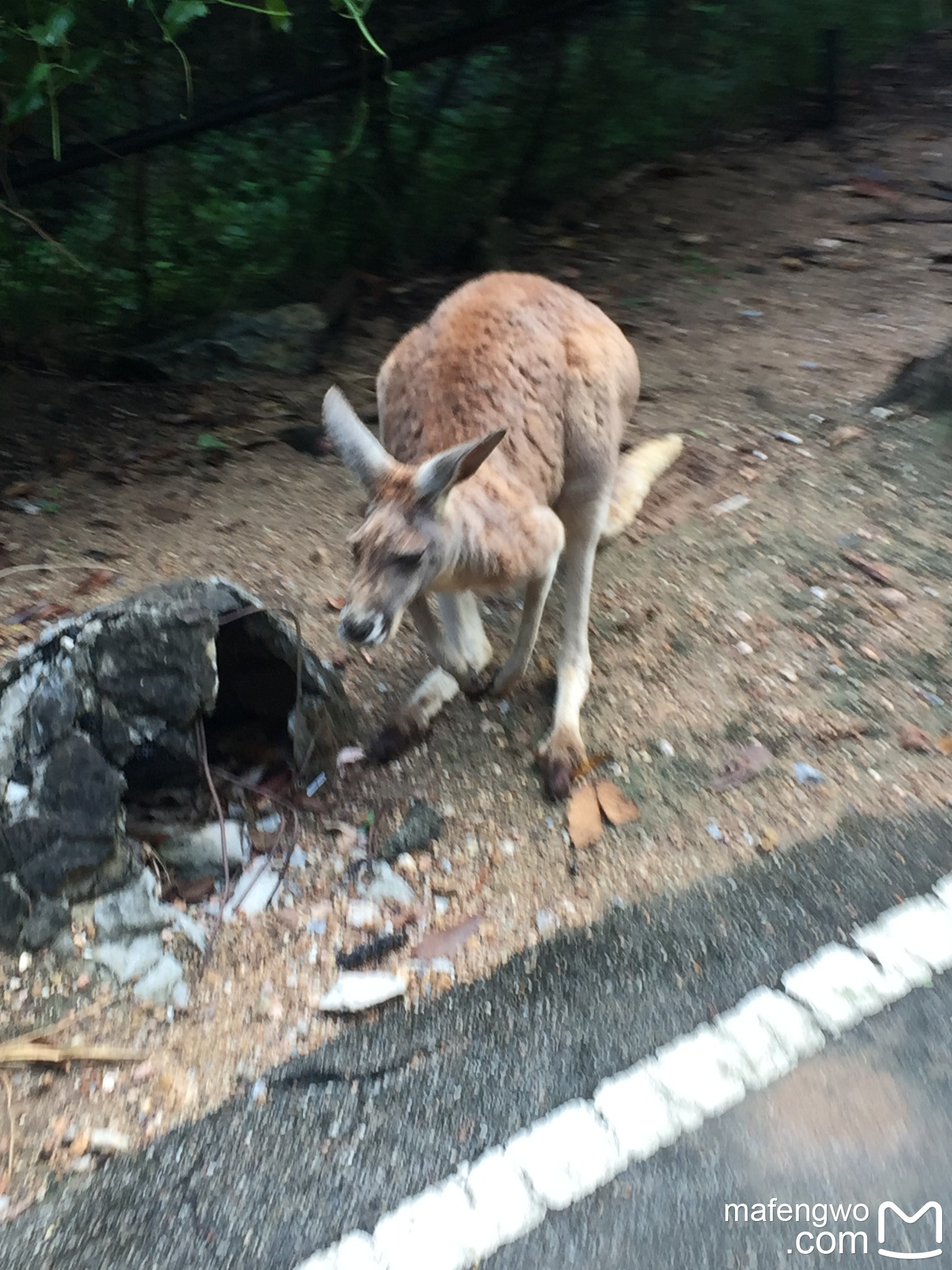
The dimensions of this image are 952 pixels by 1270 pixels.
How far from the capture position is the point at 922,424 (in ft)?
13.6

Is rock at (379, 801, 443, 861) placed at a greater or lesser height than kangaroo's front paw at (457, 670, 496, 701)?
lesser

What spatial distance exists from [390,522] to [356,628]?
0.28 meters

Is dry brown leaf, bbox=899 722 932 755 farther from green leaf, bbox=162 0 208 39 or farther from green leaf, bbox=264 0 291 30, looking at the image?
green leaf, bbox=162 0 208 39

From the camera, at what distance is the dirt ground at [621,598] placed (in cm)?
226

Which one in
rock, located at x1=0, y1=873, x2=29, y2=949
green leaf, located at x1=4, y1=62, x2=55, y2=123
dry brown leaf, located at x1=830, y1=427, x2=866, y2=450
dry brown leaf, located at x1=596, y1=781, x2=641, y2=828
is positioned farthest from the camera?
dry brown leaf, located at x1=830, y1=427, x2=866, y2=450

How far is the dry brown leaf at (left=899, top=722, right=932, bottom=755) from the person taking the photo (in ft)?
9.18

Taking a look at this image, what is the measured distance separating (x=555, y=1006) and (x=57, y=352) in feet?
14.6

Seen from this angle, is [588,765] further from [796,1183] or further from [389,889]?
[796,1183]

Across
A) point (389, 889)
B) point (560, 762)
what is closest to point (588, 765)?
point (560, 762)

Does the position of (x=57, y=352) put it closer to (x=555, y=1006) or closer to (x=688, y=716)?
(x=688, y=716)

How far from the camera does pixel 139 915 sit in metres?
2.35

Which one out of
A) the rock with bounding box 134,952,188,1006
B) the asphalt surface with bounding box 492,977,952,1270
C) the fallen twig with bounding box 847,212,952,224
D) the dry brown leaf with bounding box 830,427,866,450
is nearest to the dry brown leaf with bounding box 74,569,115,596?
the rock with bounding box 134,952,188,1006

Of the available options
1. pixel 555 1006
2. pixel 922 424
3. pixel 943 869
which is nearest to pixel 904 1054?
pixel 943 869

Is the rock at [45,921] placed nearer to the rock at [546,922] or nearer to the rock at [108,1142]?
the rock at [108,1142]
